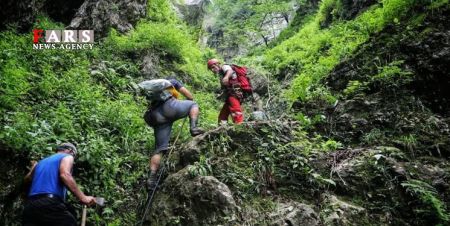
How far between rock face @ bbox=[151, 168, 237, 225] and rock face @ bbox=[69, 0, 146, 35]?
950cm

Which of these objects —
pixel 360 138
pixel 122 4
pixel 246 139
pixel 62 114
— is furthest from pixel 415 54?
pixel 122 4

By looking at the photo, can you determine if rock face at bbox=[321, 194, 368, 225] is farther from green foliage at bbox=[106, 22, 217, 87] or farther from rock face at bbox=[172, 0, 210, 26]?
rock face at bbox=[172, 0, 210, 26]

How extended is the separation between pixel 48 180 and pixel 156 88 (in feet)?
9.72

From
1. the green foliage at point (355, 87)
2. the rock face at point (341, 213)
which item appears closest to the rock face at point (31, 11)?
the green foliage at point (355, 87)

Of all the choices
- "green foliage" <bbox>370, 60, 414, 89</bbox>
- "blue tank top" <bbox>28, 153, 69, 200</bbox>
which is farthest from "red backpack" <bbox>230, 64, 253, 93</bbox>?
"blue tank top" <bbox>28, 153, 69, 200</bbox>

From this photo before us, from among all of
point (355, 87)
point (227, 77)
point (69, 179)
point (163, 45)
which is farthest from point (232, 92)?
point (163, 45)

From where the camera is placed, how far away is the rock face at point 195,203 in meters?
5.98

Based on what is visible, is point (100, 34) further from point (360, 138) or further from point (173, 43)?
point (360, 138)

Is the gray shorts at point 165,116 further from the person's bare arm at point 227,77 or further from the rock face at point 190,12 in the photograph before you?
the rock face at point 190,12

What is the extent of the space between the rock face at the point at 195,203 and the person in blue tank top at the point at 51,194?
128 cm

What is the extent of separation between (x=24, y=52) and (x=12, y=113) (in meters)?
4.25

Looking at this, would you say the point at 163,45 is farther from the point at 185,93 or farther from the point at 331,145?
the point at 331,145

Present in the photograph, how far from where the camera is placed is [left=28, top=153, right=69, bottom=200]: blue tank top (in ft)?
17.4

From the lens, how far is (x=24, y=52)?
11.0 m
